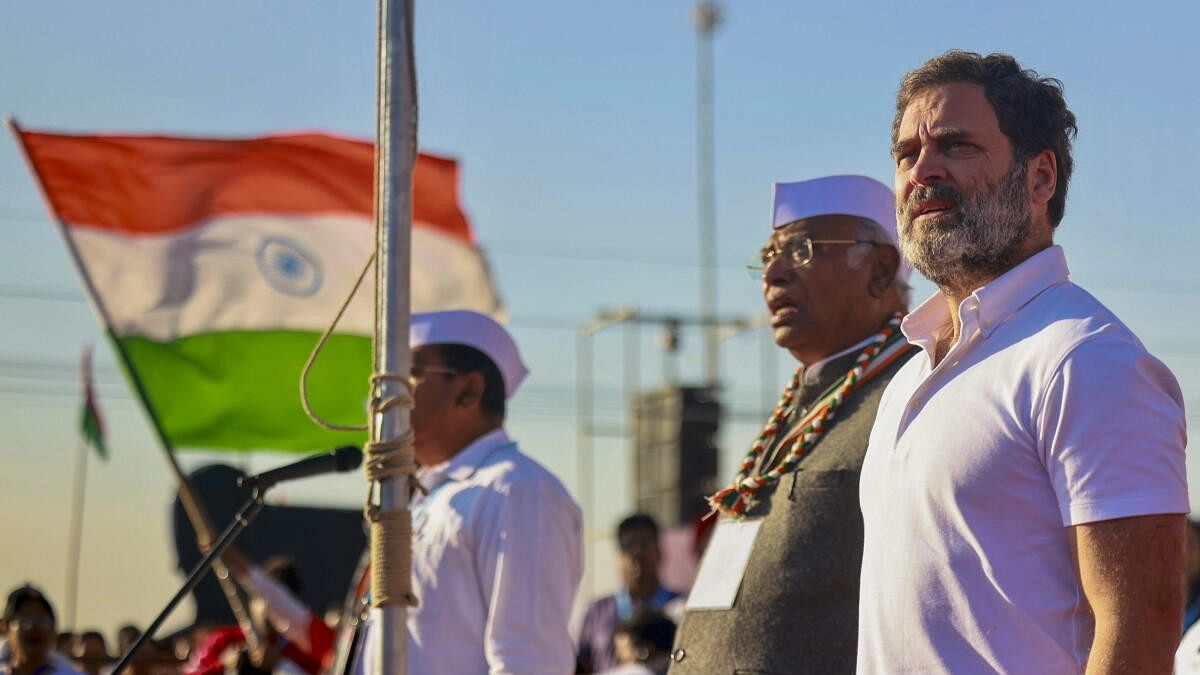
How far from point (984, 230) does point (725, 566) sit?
1.57 metres

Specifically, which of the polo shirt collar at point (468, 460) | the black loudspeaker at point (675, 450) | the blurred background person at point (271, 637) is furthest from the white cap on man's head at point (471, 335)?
the black loudspeaker at point (675, 450)

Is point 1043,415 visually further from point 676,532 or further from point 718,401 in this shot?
point 718,401

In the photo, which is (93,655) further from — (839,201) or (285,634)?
(839,201)

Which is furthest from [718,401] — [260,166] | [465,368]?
[465,368]

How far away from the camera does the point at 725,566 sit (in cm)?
470

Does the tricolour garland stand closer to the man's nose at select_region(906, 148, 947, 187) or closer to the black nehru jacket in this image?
the black nehru jacket

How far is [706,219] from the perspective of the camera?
3544cm

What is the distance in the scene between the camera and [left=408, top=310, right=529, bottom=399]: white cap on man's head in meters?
6.22

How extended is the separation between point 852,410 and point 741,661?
677 millimetres

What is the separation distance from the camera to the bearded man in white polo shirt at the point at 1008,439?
9.71 ft

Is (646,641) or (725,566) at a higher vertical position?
(725,566)

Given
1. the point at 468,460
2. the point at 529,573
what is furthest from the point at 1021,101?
the point at 468,460

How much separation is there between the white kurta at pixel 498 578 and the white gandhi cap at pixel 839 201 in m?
1.04

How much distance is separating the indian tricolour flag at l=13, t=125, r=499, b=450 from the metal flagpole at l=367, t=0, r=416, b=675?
4.97 meters
